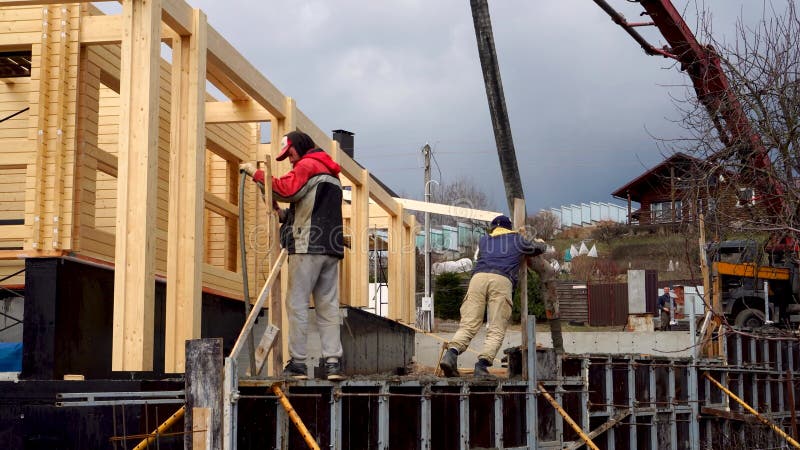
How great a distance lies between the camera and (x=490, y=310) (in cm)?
895

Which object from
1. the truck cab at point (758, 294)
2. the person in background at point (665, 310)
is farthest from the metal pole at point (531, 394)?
the person in background at point (665, 310)

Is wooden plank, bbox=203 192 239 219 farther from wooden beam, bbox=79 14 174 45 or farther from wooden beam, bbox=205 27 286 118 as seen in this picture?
wooden beam, bbox=79 14 174 45

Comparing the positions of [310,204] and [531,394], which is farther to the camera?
[531,394]

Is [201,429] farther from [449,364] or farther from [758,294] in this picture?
[758,294]

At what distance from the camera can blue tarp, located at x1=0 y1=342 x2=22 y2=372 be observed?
9742 millimetres

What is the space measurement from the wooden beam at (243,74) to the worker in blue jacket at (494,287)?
343cm

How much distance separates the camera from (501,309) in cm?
889

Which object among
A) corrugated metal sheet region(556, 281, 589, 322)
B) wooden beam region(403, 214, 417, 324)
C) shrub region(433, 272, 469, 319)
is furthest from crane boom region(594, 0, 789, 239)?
shrub region(433, 272, 469, 319)

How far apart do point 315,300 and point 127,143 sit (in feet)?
7.63

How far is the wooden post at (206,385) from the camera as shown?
19.7 ft

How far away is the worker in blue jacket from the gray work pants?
6.28ft

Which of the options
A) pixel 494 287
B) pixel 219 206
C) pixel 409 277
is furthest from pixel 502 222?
pixel 409 277

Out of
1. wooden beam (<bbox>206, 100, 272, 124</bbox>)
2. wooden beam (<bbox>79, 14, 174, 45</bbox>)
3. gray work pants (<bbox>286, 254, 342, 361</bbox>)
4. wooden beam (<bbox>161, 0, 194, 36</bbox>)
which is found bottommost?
gray work pants (<bbox>286, 254, 342, 361</bbox>)

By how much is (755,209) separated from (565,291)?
22.5m
